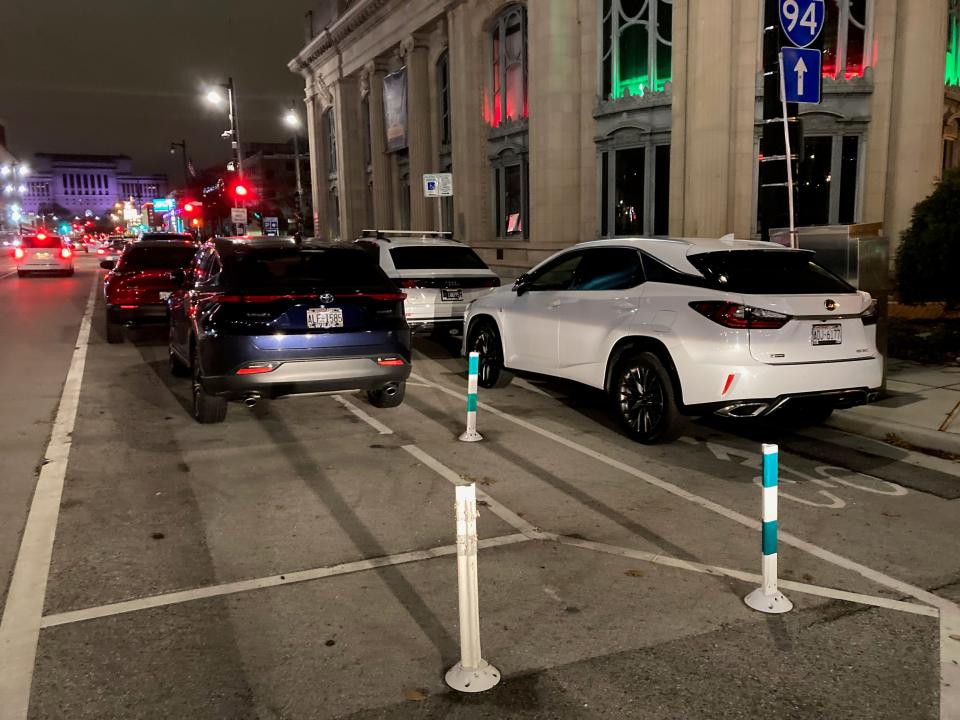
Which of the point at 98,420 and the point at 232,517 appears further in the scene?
the point at 98,420

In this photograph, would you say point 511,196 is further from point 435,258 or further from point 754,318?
point 754,318

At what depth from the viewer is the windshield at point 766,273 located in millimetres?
6562

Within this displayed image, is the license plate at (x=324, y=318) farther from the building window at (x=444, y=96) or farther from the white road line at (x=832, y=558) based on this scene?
the building window at (x=444, y=96)

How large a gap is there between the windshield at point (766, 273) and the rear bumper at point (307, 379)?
122 inches

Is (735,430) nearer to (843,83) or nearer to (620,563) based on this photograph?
(620,563)

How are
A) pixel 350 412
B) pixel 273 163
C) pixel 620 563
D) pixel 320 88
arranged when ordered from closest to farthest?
pixel 620 563 → pixel 350 412 → pixel 320 88 → pixel 273 163

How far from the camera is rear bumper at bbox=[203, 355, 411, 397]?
717cm

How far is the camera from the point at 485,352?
9820mm

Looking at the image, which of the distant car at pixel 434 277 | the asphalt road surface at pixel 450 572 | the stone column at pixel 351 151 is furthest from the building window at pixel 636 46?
the stone column at pixel 351 151

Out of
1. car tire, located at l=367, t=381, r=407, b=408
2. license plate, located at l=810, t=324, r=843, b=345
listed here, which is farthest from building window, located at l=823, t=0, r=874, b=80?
car tire, located at l=367, t=381, r=407, b=408

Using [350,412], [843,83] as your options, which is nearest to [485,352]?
[350,412]

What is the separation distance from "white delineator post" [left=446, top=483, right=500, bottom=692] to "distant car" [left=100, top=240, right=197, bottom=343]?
11.2m

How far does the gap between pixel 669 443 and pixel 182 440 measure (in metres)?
4.44

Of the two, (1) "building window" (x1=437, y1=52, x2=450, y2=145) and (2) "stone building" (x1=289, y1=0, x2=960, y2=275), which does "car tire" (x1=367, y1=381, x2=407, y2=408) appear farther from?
(1) "building window" (x1=437, y1=52, x2=450, y2=145)
